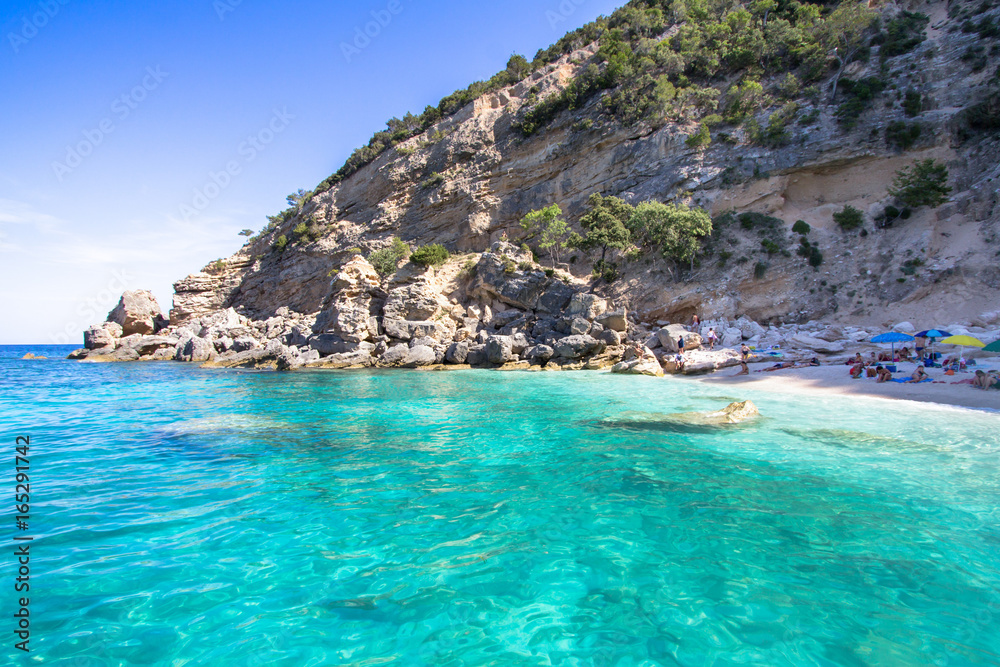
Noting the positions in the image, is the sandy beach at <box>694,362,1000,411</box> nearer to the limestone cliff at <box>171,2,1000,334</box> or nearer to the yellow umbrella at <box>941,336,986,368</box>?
the yellow umbrella at <box>941,336,986,368</box>

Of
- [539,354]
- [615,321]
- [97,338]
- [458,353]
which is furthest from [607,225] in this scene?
[97,338]

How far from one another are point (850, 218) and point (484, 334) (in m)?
25.4

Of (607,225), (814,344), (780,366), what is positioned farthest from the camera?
(607,225)

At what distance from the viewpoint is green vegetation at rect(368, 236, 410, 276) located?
130ft

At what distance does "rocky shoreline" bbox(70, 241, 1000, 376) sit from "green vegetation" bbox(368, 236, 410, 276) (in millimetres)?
1939

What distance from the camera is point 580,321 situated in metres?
27.1

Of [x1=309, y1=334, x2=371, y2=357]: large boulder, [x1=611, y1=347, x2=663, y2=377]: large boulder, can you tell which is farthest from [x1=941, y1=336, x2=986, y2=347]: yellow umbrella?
[x1=309, y1=334, x2=371, y2=357]: large boulder

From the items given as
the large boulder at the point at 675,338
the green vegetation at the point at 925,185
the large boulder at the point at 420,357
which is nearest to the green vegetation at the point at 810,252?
the green vegetation at the point at 925,185

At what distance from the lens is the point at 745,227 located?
31.1 m

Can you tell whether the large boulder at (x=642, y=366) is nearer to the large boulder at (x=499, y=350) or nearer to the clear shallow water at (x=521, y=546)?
the large boulder at (x=499, y=350)

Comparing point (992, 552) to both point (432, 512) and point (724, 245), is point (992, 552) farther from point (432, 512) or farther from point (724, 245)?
point (724, 245)

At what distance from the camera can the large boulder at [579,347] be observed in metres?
25.7

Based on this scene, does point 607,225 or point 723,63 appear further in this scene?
point 723,63

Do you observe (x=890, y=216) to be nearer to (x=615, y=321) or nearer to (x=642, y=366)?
(x=615, y=321)
